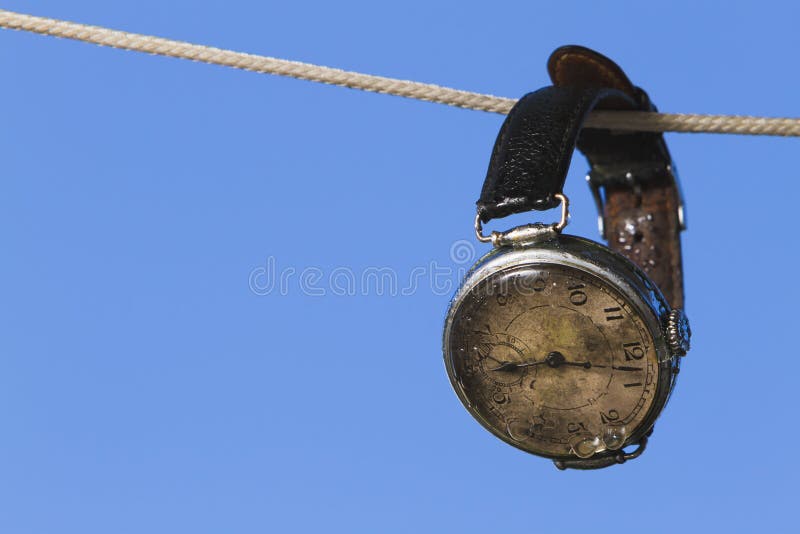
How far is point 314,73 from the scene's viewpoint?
2.58m

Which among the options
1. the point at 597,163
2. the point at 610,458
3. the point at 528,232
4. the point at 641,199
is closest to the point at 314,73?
the point at 528,232

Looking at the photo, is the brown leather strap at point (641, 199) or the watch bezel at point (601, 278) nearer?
the watch bezel at point (601, 278)

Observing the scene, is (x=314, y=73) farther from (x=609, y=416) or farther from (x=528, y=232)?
(x=609, y=416)

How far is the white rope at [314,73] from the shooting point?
252cm

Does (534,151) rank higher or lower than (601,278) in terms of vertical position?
higher

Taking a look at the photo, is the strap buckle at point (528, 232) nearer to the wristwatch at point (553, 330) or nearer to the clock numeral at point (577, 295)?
the wristwatch at point (553, 330)

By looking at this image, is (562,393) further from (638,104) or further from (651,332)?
(638,104)

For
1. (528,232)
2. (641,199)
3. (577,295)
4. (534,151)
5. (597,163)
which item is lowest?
(577,295)

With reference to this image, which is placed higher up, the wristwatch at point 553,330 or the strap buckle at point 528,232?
the strap buckle at point 528,232

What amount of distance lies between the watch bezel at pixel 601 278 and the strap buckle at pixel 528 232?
12 mm

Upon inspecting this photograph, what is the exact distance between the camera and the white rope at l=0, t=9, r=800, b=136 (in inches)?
99.1

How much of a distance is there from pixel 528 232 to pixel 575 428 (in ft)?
1.22

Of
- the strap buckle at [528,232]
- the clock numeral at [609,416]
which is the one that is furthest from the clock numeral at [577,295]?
the clock numeral at [609,416]

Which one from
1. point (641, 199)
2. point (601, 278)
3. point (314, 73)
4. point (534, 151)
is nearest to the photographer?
point (601, 278)
